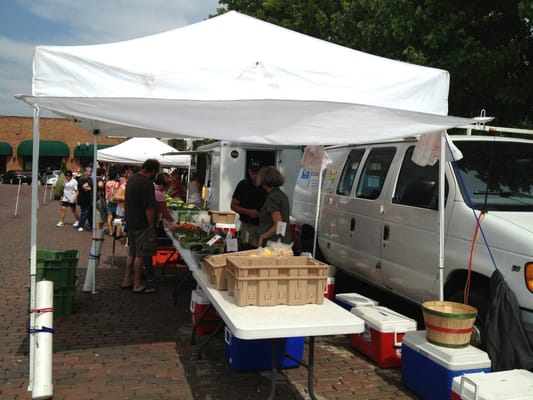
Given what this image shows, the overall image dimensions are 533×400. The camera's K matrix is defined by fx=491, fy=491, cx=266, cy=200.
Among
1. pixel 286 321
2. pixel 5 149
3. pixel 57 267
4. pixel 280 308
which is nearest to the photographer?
pixel 286 321

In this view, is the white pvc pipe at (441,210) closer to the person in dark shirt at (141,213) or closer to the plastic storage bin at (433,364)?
the plastic storage bin at (433,364)

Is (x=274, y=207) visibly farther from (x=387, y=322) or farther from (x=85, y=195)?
(x=85, y=195)

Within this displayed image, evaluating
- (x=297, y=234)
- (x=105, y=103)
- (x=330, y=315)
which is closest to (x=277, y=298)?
(x=330, y=315)

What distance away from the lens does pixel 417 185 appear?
4875mm

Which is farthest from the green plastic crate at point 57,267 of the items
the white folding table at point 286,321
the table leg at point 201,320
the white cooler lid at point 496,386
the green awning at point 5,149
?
the green awning at point 5,149

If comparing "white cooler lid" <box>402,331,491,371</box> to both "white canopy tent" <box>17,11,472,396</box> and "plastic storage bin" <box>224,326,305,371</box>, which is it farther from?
"white canopy tent" <box>17,11,472,396</box>

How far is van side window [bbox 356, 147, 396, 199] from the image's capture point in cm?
596

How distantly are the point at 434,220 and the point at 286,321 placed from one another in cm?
219

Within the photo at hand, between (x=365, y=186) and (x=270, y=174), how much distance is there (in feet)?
4.44

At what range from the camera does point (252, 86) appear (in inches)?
150

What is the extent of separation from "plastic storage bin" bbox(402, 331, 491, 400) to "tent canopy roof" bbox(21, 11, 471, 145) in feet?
5.87

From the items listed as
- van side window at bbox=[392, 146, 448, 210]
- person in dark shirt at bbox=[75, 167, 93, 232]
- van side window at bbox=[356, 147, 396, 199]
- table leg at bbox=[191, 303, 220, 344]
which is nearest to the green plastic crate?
table leg at bbox=[191, 303, 220, 344]

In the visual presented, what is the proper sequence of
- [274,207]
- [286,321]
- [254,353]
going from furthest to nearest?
[274,207], [254,353], [286,321]

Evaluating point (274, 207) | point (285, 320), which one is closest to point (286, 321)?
point (285, 320)
